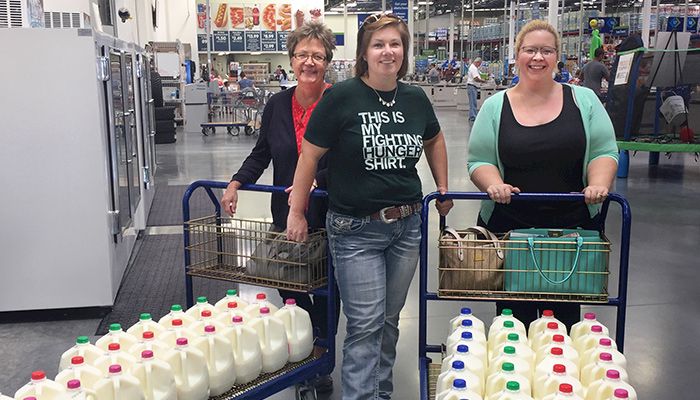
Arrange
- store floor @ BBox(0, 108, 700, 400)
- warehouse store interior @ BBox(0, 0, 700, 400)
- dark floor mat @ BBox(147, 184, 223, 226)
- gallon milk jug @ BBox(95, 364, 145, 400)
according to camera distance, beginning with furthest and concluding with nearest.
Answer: dark floor mat @ BBox(147, 184, 223, 226) < warehouse store interior @ BBox(0, 0, 700, 400) < store floor @ BBox(0, 108, 700, 400) < gallon milk jug @ BBox(95, 364, 145, 400)

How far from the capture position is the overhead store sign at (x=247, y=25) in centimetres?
2870

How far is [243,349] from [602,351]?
129cm

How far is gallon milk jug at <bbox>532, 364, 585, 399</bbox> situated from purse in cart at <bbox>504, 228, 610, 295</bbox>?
56 centimetres

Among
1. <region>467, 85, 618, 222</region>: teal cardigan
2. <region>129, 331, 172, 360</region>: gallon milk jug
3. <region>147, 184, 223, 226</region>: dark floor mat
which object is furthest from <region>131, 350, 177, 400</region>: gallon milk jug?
<region>147, 184, 223, 226</region>: dark floor mat

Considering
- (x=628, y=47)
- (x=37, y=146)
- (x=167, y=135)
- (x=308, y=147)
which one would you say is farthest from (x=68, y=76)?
(x=167, y=135)

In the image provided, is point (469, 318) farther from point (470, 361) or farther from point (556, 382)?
point (556, 382)

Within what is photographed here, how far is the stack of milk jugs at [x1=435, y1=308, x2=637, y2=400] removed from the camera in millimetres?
2186

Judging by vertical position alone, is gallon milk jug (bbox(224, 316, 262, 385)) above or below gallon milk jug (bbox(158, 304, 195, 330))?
below

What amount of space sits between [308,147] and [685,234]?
18.9 ft

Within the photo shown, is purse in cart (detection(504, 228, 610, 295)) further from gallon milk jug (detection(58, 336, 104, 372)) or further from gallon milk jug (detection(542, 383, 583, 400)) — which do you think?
gallon milk jug (detection(58, 336, 104, 372))

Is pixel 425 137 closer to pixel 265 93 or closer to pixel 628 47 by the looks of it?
pixel 628 47

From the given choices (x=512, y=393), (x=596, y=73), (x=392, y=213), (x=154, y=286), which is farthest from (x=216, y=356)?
(x=596, y=73)

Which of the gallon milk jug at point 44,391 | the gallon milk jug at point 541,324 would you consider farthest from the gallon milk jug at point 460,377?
the gallon milk jug at point 44,391

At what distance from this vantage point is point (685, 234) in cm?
714
